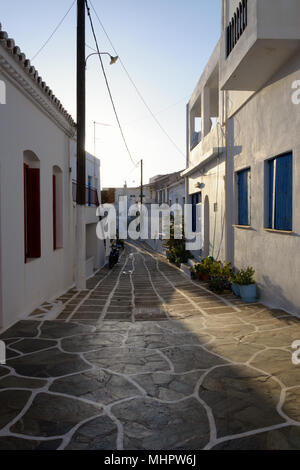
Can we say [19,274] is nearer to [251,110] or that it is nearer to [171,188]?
[251,110]

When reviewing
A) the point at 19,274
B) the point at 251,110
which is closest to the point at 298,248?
the point at 251,110

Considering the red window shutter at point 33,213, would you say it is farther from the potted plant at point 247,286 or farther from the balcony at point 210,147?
the balcony at point 210,147

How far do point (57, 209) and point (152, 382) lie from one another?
22.3ft

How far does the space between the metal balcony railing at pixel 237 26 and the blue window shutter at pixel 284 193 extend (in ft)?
8.36

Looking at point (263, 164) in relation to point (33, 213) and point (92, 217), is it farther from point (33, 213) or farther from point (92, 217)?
point (92, 217)

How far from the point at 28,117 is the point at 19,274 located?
9.76 ft

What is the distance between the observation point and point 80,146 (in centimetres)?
1007

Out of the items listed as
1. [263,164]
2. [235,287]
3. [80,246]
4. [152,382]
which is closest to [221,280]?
[235,287]

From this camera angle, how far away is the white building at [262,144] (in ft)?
19.7

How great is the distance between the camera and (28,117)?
6.99 m

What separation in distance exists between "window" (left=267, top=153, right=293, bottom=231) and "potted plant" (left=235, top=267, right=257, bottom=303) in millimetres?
1198

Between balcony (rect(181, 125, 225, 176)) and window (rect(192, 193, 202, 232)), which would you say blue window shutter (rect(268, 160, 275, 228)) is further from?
window (rect(192, 193, 202, 232))

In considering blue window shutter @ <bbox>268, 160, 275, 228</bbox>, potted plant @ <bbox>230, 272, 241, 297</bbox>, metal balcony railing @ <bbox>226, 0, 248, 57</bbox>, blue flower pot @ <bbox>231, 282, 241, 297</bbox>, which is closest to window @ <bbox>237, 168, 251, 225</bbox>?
blue window shutter @ <bbox>268, 160, 275, 228</bbox>

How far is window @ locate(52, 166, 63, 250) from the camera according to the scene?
31.7ft
